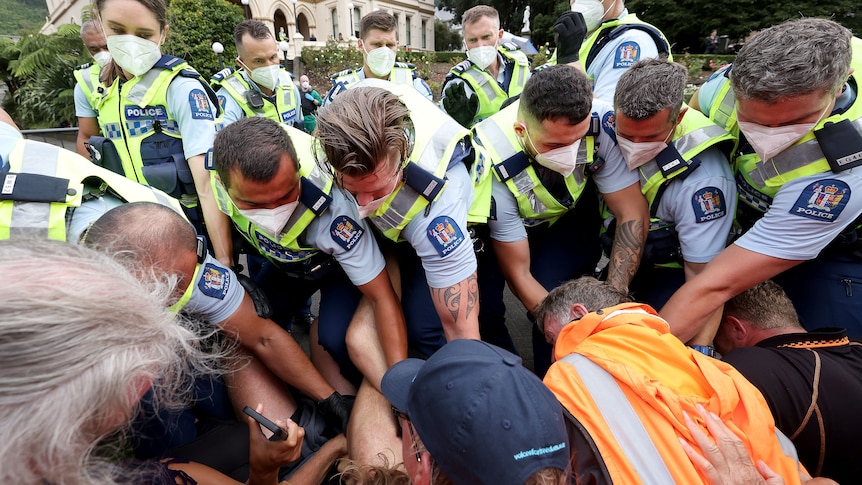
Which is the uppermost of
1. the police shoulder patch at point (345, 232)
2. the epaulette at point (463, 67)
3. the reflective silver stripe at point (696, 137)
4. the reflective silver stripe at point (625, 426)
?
the epaulette at point (463, 67)

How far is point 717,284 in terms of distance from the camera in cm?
187

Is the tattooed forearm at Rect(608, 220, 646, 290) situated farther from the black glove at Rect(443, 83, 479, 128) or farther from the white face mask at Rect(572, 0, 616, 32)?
the black glove at Rect(443, 83, 479, 128)

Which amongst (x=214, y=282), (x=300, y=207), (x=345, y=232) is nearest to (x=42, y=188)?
(x=214, y=282)

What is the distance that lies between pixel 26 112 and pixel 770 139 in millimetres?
10382

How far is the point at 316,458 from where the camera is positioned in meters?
1.71

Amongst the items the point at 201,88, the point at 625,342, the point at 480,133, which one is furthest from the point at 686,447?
the point at 201,88

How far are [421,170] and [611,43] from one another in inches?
70.4

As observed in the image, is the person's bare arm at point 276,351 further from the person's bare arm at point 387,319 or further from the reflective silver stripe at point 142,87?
the reflective silver stripe at point 142,87

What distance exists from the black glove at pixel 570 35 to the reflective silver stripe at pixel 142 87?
8.20 feet

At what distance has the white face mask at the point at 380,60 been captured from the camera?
12.4ft

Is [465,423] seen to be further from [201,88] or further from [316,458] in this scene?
[201,88]

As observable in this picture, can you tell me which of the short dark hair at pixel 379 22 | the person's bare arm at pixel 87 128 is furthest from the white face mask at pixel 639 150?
the person's bare arm at pixel 87 128

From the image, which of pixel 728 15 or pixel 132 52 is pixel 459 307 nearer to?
pixel 132 52

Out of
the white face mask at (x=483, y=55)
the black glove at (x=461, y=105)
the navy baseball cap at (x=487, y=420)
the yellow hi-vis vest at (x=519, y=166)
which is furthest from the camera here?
the white face mask at (x=483, y=55)
